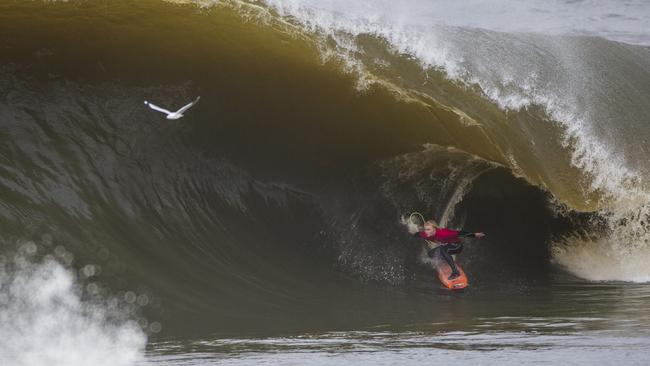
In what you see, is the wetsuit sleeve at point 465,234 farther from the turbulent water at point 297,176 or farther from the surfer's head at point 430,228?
the turbulent water at point 297,176

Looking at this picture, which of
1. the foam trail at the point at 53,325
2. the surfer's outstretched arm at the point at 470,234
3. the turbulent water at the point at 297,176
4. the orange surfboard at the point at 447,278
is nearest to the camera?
the foam trail at the point at 53,325

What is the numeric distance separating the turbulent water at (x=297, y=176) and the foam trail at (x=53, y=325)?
3 cm

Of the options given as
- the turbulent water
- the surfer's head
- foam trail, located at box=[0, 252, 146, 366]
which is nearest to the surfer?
the surfer's head

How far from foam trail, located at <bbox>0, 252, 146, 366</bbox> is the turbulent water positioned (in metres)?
0.03

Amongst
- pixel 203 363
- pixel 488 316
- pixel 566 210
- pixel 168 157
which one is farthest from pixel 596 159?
pixel 203 363

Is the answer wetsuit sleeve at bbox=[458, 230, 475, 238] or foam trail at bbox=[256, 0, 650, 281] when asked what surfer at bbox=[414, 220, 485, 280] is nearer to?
wetsuit sleeve at bbox=[458, 230, 475, 238]

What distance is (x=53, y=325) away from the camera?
229 inches

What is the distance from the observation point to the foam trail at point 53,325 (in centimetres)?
512

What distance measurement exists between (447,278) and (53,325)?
13.4 feet

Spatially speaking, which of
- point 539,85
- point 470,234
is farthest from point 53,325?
point 539,85

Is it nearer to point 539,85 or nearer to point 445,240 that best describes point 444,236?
point 445,240

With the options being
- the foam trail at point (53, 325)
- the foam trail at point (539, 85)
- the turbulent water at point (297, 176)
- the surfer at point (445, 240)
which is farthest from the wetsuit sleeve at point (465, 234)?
the foam trail at point (53, 325)

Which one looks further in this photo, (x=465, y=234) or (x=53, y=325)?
(x=465, y=234)

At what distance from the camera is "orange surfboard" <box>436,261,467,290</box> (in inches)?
337
